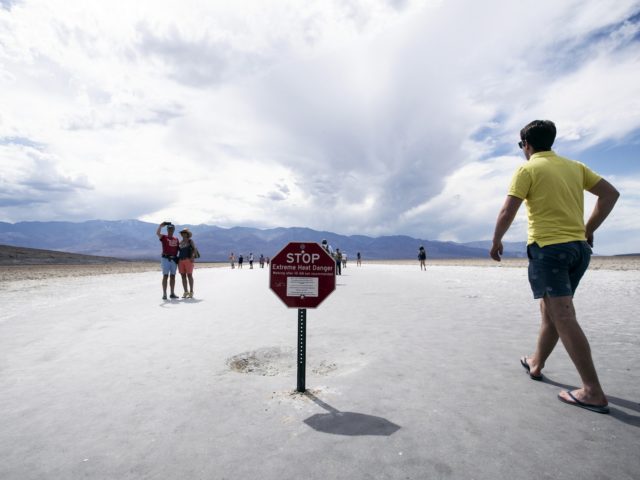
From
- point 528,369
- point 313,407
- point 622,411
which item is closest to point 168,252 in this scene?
point 313,407

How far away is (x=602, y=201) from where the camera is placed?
305 centimetres

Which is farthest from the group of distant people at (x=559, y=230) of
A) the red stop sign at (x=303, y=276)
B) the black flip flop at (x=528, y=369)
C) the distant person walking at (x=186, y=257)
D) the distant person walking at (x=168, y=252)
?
the distant person walking at (x=186, y=257)

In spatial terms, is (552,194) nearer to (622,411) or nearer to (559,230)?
(559,230)

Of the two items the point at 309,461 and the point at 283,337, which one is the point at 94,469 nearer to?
the point at 309,461

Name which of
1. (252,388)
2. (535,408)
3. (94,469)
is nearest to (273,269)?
(252,388)

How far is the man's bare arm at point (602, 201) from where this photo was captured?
119 inches

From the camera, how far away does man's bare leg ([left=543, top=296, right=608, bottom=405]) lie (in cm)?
265

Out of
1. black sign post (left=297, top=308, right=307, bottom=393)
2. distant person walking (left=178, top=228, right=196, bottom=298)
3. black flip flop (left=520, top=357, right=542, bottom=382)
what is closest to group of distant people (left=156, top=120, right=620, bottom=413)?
black flip flop (left=520, top=357, right=542, bottom=382)

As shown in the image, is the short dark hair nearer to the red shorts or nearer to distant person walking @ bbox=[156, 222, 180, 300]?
distant person walking @ bbox=[156, 222, 180, 300]

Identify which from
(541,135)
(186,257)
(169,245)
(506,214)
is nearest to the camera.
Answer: (506,214)

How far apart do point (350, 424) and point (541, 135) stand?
114 inches

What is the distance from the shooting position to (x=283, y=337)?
521 cm

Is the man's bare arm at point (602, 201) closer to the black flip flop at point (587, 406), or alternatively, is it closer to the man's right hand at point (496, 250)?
the man's right hand at point (496, 250)

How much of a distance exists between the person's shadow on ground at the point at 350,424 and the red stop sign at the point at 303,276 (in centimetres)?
85
